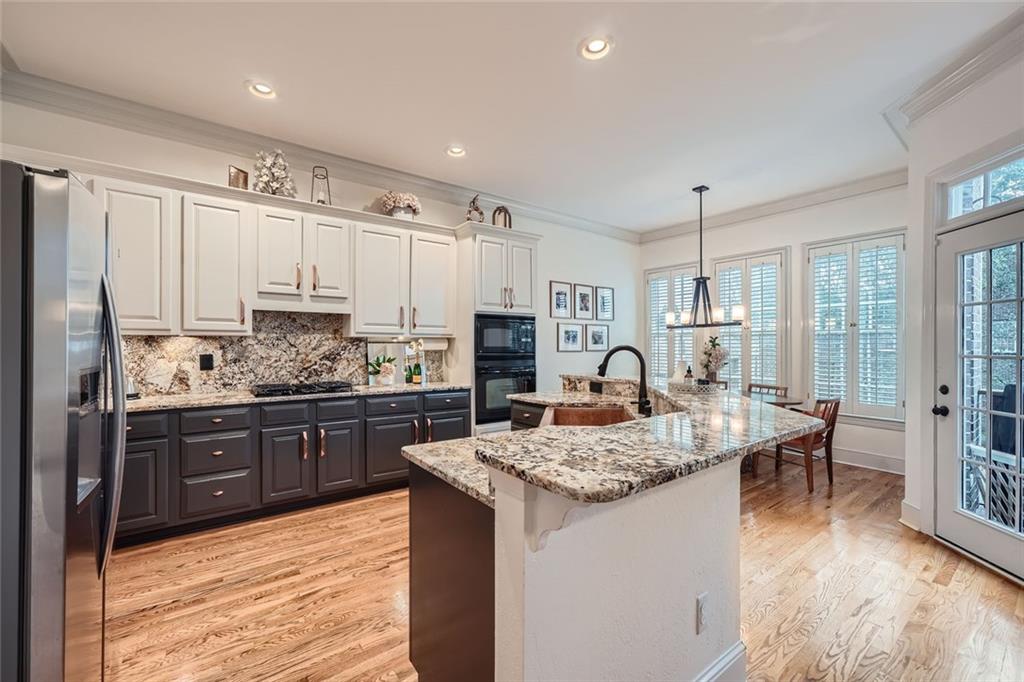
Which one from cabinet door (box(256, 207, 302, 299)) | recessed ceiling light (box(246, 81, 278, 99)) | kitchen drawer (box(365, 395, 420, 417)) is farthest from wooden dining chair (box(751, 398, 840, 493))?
recessed ceiling light (box(246, 81, 278, 99))

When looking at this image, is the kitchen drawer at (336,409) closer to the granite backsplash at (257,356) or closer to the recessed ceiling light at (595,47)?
the granite backsplash at (257,356)

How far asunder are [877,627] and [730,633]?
3.27ft

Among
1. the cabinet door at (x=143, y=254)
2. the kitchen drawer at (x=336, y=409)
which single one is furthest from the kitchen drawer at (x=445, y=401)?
the cabinet door at (x=143, y=254)

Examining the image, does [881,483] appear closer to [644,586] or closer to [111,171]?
[644,586]

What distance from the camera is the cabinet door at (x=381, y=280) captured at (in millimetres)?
3812

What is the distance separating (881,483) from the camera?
394cm

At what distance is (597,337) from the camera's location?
19.6ft

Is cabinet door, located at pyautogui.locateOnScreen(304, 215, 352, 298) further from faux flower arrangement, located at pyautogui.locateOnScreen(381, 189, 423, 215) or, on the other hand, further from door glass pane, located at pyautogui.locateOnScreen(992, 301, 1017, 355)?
door glass pane, located at pyautogui.locateOnScreen(992, 301, 1017, 355)

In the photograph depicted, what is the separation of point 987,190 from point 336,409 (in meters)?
4.50

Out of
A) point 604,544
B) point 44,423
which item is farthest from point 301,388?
point 604,544

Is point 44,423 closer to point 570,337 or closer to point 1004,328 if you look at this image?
point 1004,328

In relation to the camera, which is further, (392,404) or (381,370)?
(381,370)

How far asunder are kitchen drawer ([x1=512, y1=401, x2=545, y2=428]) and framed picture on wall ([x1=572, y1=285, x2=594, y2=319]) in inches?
98.5

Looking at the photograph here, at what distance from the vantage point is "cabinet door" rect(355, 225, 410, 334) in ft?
12.5
